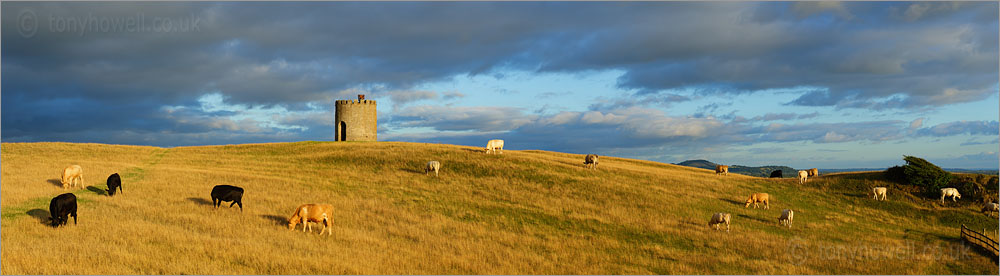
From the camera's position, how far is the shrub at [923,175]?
137 ft

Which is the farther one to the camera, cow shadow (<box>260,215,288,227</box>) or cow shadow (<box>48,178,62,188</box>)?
cow shadow (<box>48,178,62,188</box>)

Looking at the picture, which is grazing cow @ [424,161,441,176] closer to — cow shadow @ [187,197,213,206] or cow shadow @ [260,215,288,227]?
cow shadow @ [187,197,213,206]

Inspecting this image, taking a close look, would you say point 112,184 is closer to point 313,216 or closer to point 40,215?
point 40,215

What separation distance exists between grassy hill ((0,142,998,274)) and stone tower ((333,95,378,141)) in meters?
26.3

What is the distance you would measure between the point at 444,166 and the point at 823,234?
26.8 metres

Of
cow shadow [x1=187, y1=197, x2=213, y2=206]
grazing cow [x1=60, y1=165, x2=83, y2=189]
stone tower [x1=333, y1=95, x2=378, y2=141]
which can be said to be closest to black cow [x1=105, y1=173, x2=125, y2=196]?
grazing cow [x1=60, y1=165, x2=83, y2=189]

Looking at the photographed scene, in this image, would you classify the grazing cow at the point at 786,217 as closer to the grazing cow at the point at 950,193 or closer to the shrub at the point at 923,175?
the grazing cow at the point at 950,193

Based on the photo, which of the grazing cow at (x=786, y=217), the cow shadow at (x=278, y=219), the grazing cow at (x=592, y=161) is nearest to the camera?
the cow shadow at (x=278, y=219)

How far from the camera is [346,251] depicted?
20156 mm

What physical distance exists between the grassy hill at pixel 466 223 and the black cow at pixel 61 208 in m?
0.57

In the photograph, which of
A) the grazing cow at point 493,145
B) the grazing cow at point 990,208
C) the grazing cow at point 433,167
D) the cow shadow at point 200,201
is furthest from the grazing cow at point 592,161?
the cow shadow at point 200,201

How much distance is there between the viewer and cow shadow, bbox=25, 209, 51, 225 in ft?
74.7

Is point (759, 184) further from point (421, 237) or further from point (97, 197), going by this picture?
point (97, 197)

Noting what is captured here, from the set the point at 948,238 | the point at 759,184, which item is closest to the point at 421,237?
the point at 948,238
